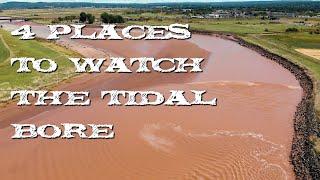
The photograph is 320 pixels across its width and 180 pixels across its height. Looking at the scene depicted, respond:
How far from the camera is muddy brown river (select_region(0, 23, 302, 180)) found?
1723cm

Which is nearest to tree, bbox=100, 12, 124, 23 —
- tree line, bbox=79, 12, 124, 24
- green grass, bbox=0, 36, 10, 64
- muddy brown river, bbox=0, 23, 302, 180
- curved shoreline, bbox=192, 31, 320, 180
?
tree line, bbox=79, 12, 124, 24

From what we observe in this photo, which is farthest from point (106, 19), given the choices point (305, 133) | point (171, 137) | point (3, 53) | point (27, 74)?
point (305, 133)

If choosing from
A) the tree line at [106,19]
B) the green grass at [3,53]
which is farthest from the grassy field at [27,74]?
the tree line at [106,19]

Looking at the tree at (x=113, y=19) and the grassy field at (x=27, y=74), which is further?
the tree at (x=113, y=19)

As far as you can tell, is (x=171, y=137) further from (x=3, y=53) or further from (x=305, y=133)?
(x=3, y=53)

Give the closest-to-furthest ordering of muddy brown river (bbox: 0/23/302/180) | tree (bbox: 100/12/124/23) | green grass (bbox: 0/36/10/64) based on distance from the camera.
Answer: muddy brown river (bbox: 0/23/302/180) < green grass (bbox: 0/36/10/64) < tree (bbox: 100/12/124/23)

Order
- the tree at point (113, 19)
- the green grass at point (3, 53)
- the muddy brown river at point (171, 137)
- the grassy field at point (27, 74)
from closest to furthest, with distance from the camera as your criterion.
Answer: the muddy brown river at point (171, 137), the grassy field at point (27, 74), the green grass at point (3, 53), the tree at point (113, 19)

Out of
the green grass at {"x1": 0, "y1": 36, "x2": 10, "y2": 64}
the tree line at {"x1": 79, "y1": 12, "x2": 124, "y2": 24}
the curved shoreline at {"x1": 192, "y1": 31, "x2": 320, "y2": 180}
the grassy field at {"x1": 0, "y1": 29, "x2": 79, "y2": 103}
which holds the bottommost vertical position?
the tree line at {"x1": 79, "y1": 12, "x2": 124, "y2": 24}

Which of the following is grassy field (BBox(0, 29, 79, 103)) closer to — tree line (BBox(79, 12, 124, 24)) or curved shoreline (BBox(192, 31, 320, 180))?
A: curved shoreline (BBox(192, 31, 320, 180))

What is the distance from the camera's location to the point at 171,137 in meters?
20.9

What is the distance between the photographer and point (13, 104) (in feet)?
85.3

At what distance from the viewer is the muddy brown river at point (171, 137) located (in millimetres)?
17234

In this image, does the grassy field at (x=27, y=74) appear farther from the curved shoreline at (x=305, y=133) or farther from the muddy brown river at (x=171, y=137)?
the curved shoreline at (x=305, y=133)

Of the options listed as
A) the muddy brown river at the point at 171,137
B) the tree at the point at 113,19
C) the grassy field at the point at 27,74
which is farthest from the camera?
the tree at the point at 113,19
